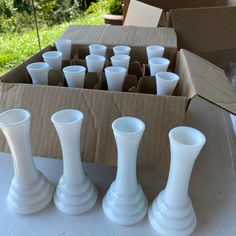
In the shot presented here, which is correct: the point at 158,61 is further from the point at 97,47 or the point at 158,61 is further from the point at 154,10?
the point at 154,10

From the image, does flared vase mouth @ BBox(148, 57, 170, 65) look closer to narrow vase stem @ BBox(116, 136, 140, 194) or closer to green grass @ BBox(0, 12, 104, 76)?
narrow vase stem @ BBox(116, 136, 140, 194)

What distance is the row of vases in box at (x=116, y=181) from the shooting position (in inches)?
14.8

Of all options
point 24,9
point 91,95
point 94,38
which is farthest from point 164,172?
point 24,9

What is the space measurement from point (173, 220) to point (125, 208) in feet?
0.24

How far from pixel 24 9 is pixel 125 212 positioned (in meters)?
2.28

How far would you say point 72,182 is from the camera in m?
0.44

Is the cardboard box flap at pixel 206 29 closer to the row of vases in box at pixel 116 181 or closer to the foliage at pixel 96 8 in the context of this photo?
the row of vases in box at pixel 116 181

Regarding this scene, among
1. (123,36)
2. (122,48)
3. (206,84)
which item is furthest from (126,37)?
(206,84)

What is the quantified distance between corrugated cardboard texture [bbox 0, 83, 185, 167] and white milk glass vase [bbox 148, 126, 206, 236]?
6 centimetres

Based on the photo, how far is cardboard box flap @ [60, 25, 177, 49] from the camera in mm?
764

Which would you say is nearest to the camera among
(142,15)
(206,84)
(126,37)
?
(206,84)

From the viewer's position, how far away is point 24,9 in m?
2.29

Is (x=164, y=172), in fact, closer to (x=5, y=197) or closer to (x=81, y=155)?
(x=81, y=155)

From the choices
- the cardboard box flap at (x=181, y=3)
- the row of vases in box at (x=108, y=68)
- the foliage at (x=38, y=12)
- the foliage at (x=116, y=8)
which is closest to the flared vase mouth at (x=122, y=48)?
the row of vases in box at (x=108, y=68)
